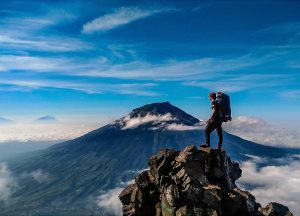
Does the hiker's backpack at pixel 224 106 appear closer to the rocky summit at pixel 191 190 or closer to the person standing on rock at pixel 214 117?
the person standing on rock at pixel 214 117

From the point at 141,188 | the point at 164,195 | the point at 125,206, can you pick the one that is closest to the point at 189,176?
the point at 164,195

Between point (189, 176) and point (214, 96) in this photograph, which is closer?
point (189, 176)

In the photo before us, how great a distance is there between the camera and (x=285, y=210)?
4716 centimetres

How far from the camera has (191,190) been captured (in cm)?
4300

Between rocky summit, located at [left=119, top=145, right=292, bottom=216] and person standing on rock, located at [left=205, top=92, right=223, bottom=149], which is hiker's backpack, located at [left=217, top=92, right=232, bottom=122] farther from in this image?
rocky summit, located at [left=119, top=145, right=292, bottom=216]

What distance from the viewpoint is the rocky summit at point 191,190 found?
4247cm

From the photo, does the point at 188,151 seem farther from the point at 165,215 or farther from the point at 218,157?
the point at 165,215

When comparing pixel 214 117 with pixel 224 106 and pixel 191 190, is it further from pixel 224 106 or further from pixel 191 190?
pixel 191 190

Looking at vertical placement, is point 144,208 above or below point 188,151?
below

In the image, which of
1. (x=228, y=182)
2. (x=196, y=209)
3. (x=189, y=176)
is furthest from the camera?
(x=228, y=182)

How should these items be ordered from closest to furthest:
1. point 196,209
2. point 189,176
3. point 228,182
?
point 196,209, point 189,176, point 228,182

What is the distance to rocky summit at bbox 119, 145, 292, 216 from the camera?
42.5 meters

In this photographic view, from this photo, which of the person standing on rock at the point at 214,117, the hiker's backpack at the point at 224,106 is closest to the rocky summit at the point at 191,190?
the person standing on rock at the point at 214,117

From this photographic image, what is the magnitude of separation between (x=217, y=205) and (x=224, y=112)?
37.4 feet
